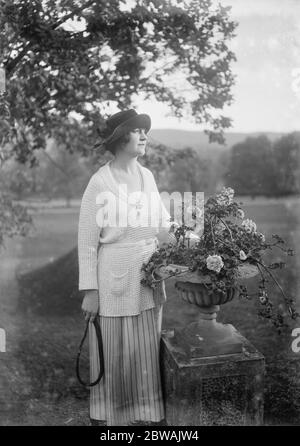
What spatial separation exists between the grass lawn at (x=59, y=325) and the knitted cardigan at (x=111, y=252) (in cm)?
120

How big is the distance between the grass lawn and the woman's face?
1.83 meters

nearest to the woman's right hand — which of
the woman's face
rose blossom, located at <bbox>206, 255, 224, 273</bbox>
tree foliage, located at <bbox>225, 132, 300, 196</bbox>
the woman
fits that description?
the woman

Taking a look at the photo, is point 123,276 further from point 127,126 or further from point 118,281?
point 127,126

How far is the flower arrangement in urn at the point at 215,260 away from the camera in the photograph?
246cm

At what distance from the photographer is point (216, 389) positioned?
2572 millimetres

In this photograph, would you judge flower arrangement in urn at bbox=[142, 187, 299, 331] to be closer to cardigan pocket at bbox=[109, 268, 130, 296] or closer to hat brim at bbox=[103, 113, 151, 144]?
cardigan pocket at bbox=[109, 268, 130, 296]

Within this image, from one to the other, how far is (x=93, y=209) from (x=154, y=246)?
0.45m

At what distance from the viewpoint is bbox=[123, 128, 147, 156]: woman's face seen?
2.70 metres

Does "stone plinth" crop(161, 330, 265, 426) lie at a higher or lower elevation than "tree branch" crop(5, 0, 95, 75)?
lower

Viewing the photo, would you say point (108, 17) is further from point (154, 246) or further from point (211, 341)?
point (211, 341)

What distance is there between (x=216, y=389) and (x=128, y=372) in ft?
1.76

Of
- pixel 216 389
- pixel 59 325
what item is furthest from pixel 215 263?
pixel 59 325

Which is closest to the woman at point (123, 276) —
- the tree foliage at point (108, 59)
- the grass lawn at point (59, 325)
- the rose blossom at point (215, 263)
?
the rose blossom at point (215, 263)

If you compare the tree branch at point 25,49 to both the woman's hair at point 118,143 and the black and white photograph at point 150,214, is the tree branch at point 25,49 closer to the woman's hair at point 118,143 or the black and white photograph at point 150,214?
the black and white photograph at point 150,214
